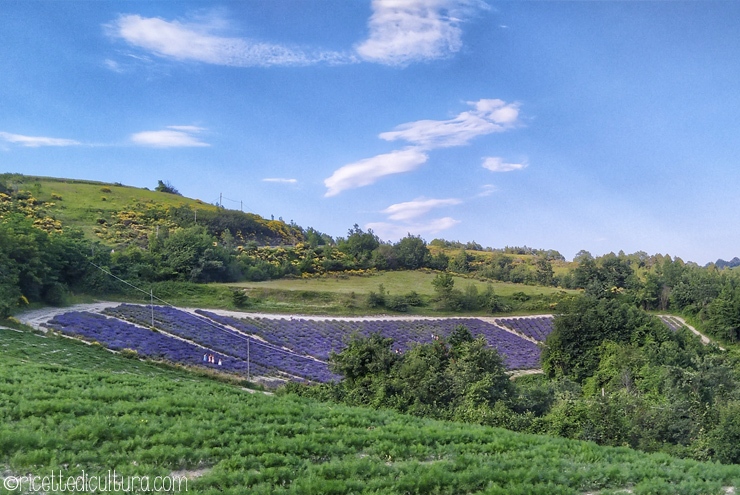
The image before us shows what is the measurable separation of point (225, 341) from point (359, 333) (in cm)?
1103

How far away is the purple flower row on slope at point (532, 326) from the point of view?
45844 mm

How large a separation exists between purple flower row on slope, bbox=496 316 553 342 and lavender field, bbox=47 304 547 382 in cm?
333

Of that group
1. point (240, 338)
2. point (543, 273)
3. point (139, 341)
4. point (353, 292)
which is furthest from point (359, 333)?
point (543, 273)

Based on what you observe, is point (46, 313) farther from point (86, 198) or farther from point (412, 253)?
point (412, 253)

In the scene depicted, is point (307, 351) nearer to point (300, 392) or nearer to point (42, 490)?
point (300, 392)

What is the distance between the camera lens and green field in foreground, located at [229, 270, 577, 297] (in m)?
50.9

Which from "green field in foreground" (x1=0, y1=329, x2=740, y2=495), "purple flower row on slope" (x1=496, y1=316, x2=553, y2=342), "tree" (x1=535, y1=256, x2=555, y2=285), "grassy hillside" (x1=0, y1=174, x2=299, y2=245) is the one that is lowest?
"purple flower row on slope" (x1=496, y1=316, x2=553, y2=342)

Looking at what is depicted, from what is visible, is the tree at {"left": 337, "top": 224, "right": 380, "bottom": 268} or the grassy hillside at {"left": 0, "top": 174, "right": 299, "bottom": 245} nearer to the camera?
the grassy hillside at {"left": 0, "top": 174, "right": 299, "bottom": 245}

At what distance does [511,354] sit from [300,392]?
84.3ft

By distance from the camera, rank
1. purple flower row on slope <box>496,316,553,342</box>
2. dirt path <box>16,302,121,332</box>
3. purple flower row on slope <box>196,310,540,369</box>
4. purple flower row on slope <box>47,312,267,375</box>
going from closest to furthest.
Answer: purple flower row on slope <box>47,312,267,375</box>, dirt path <box>16,302,121,332</box>, purple flower row on slope <box>196,310,540,369</box>, purple flower row on slope <box>496,316,553,342</box>

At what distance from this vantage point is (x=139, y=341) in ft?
80.3

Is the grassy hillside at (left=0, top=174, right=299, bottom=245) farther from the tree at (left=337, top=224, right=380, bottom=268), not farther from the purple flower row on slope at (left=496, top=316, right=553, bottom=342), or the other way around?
the purple flower row on slope at (left=496, top=316, right=553, bottom=342)

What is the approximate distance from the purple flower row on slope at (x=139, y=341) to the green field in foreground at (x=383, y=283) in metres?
21.3

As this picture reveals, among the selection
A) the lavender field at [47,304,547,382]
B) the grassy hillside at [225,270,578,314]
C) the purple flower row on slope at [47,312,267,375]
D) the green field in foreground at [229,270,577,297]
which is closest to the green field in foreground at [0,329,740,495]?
the lavender field at [47,304,547,382]
